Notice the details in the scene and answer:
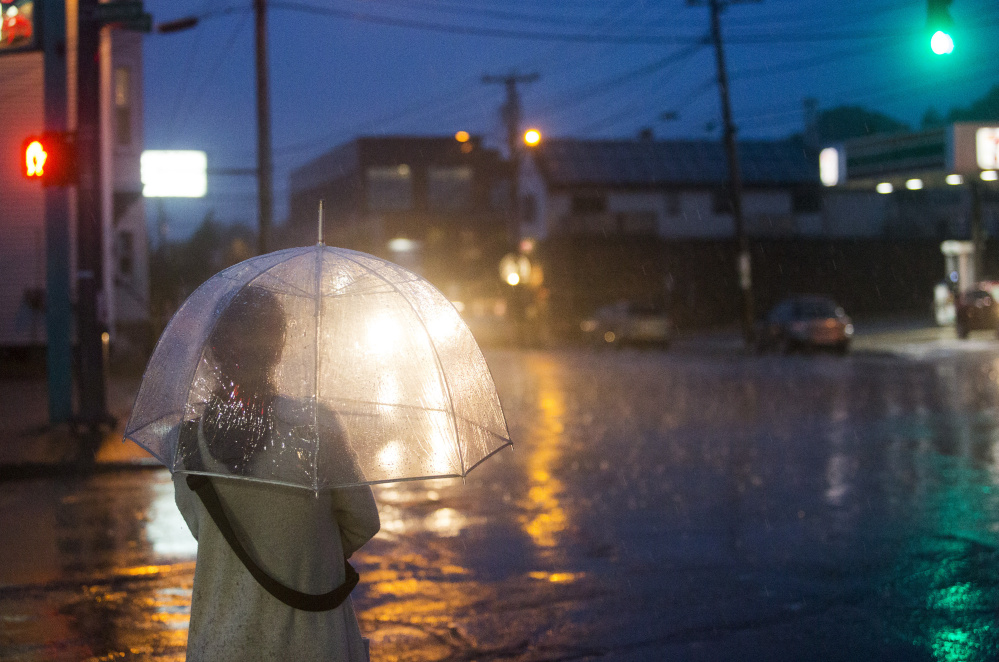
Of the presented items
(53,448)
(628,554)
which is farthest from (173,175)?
(628,554)

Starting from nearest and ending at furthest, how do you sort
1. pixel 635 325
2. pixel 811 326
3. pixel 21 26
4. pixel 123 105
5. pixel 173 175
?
pixel 21 26 → pixel 123 105 → pixel 811 326 → pixel 635 325 → pixel 173 175

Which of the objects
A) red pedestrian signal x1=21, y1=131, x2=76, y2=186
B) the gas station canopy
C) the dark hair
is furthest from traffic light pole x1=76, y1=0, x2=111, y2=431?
the gas station canopy

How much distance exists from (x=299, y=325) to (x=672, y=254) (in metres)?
47.8

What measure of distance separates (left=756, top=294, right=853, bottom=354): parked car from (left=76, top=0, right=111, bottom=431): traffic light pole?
880 inches

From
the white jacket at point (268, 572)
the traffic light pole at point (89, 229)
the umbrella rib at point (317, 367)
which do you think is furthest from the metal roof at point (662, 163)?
the white jacket at point (268, 572)

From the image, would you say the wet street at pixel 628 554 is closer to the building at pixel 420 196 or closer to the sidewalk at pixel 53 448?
the sidewalk at pixel 53 448

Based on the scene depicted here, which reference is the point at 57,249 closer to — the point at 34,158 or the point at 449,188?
the point at 34,158

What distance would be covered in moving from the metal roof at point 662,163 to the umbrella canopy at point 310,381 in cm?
4767

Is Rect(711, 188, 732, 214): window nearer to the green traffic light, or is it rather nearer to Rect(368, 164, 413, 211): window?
Rect(368, 164, 413, 211): window

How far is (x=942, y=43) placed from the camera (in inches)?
515

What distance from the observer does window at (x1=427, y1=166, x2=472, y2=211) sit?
7675 centimetres

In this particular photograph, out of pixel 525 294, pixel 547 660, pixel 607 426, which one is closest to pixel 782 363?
pixel 607 426

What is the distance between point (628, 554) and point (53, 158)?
9290mm

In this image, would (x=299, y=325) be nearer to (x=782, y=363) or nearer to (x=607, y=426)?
(x=607, y=426)
